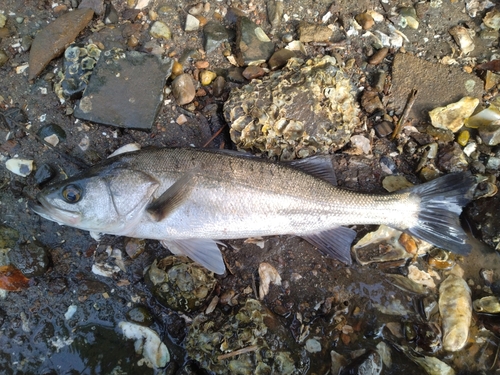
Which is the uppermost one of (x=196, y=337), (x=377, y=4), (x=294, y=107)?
(x=377, y=4)

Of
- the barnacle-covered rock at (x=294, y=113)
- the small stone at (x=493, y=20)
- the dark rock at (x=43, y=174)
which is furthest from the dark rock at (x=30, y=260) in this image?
the small stone at (x=493, y=20)

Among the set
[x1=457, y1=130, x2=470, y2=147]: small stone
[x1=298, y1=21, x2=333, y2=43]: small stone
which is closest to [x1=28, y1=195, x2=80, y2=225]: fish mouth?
[x1=298, y1=21, x2=333, y2=43]: small stone

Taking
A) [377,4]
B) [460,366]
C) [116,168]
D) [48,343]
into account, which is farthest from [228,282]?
[377,4]

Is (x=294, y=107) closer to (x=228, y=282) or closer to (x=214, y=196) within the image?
(x=214, y=196)

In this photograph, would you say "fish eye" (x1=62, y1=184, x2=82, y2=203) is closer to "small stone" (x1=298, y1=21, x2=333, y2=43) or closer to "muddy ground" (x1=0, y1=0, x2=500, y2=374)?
"muddy ground" (x1=0, y1=0, x2=500, y2=374)

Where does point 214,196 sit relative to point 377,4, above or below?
below

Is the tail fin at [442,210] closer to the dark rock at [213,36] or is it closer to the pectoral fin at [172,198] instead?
the pectoral fin at [172,198]

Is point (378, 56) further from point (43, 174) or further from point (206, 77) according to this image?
point (43, 174)
